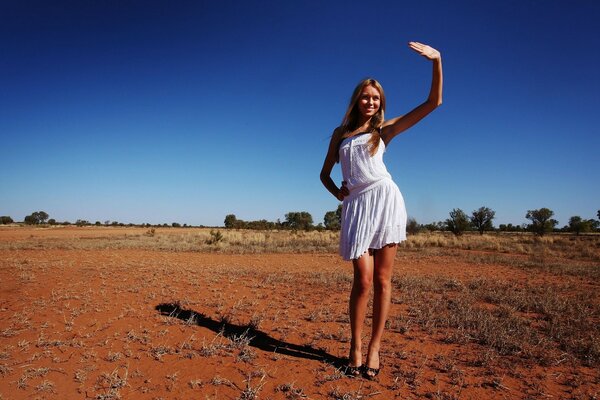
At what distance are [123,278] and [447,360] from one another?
17.5 feet

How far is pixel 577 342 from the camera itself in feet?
10.4

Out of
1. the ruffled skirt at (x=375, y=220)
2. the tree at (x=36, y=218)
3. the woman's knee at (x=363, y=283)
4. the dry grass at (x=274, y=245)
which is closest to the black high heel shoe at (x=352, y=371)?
the woman's knee at (x=363, y=283)

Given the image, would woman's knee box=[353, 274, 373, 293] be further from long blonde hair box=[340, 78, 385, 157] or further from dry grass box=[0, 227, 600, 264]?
dry grass box=[0, 227, 600, 264]

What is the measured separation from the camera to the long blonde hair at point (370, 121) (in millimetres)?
2482

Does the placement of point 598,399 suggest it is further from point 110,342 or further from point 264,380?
point 110,342

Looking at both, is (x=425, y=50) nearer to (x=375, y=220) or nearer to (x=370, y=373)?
(x=375, y=220)

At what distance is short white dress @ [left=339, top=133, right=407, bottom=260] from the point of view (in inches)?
96.6

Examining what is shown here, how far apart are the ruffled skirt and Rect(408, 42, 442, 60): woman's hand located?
2.89 feet

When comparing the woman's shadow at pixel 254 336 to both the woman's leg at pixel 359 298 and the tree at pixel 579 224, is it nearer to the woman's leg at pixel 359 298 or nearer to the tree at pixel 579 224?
the woman's leg at pixel 359 298

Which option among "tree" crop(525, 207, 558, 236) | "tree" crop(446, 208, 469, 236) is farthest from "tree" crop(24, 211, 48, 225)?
"tree" crop(525, 207, 558, 236)

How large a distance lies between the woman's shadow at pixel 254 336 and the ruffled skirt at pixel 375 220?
3.10 ft

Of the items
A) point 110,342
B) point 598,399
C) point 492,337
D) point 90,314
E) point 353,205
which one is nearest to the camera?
point 598,399

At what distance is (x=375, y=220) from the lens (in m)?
2.47

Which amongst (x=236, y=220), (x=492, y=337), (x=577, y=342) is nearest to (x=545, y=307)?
(x=577, y=342)
